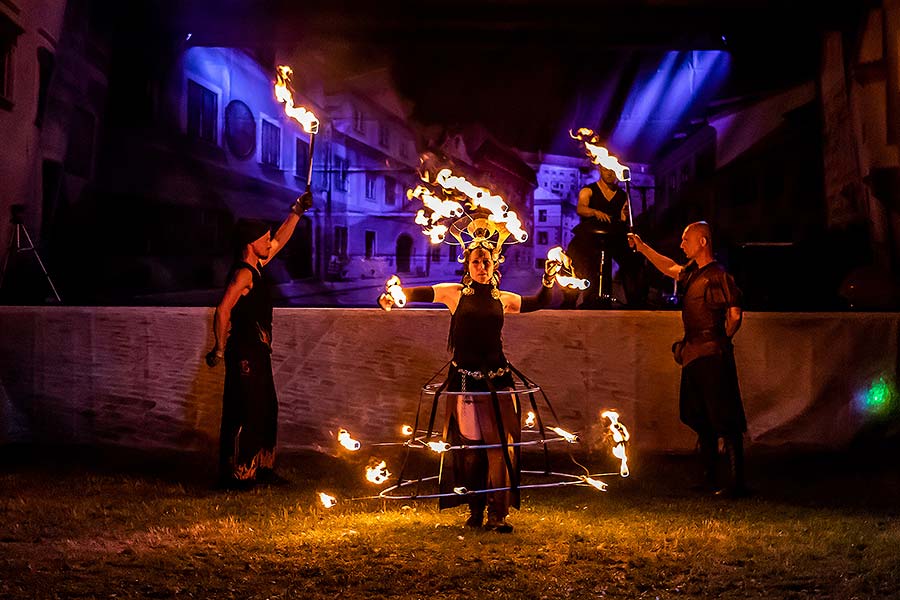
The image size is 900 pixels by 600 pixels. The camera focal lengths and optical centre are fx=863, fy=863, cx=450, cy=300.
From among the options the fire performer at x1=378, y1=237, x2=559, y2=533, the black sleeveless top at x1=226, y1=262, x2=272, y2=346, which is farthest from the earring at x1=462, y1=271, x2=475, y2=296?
the black sleeveless top at x1=226, y1=262, x2=272, y2=346

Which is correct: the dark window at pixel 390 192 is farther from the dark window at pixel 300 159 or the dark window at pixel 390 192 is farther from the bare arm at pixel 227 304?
the bare arm at pixel 227 304

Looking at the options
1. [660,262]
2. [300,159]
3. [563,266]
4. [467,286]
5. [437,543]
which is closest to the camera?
[437,543]

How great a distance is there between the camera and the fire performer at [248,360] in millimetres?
7473

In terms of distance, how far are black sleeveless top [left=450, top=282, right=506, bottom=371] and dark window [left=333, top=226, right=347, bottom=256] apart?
6464mm

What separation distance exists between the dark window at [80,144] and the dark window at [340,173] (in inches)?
141

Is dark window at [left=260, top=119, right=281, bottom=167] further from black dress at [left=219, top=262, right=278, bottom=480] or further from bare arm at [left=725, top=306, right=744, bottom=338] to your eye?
bare arm at [left=725, top=306, right=744, bottom=338]

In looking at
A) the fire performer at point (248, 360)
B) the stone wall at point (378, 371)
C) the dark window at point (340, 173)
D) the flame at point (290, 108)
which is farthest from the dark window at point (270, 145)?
the flame at point (290, 108)

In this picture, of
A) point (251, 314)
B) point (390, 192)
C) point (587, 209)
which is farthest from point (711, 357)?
point (390, 192)

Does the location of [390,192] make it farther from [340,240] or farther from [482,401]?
[482,401]

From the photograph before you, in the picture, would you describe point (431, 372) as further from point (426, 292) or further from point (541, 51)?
point (541, 51)

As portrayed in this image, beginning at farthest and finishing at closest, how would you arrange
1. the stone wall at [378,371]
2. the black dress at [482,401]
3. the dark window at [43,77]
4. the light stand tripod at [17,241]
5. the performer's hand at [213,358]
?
the dark window at [43,77]
the light stand tripod at [17,241]
the stone wall at [378,371]
the performer's hand at [213,358]
the black dress at [482,401]

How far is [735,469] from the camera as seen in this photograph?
728cm

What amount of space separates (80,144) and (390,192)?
4.55 meters

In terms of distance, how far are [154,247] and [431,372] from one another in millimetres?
5691
